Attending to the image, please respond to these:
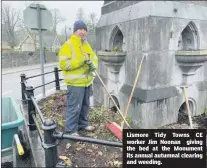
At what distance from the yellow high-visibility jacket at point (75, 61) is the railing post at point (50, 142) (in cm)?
132

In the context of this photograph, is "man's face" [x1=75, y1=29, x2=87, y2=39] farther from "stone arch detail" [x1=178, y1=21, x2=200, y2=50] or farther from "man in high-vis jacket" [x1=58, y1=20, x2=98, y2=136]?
"stone arch detail" [x1=178, y1=21, x2=200, y2=50]

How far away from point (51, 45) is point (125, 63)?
39468 mm

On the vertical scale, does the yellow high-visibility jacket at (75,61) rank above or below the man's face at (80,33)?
below

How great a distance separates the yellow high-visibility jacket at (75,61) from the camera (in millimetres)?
3113

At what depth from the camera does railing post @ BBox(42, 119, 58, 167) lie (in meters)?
1.90

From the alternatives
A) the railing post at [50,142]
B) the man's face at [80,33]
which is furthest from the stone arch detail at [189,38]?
the railing post at [50,142]

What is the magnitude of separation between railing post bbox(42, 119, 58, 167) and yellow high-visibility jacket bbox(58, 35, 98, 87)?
4.33ft

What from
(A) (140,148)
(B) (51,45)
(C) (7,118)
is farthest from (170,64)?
(B) (51,45)

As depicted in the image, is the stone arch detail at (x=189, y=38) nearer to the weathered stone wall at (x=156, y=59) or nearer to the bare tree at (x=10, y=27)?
the weathered stone wall at (x=156, y=59)

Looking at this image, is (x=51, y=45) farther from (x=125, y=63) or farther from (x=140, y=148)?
(x=140, y=148)

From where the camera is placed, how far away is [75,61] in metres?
3.13

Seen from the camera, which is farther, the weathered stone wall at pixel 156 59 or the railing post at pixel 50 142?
the weathered stone wall at pixel 156 59

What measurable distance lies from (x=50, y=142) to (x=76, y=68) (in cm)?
148

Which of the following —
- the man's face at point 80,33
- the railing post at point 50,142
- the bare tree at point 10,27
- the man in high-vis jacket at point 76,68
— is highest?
the bare tree at point 10,27
